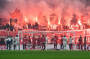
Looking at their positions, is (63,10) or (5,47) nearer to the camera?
(5,47)

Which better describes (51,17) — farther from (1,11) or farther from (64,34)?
(1,11)

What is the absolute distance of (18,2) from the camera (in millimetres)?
23188

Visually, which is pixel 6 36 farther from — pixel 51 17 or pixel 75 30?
pixel 75 30

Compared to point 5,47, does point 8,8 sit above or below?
above

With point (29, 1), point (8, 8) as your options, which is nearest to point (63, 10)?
point (29, 1)

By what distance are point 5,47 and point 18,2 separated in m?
3.55

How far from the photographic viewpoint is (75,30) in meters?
23.0

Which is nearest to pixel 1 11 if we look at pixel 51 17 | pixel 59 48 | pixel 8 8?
pixel 8 8

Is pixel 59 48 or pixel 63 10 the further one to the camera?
pixel 63 10

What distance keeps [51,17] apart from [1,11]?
3.67 m

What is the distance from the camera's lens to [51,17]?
23109mm

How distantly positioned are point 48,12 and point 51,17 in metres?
0.44

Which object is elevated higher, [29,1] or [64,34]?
[29,1]

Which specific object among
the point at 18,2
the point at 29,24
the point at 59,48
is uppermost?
the point at 18,2
